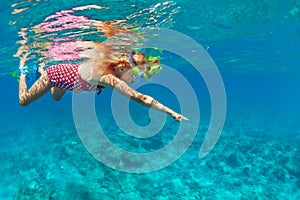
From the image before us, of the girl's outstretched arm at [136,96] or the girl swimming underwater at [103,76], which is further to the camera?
the girl swimming underwater at [103,76]

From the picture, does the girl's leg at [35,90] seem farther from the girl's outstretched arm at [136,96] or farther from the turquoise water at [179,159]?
the turquoise water at [179,159]

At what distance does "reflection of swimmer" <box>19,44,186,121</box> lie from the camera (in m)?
3.89

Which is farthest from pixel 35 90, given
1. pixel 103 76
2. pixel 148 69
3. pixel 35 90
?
pixel 148 69

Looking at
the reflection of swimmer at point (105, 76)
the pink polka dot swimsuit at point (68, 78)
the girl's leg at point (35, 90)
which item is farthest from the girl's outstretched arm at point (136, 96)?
the girl's leg at point (35, 90)

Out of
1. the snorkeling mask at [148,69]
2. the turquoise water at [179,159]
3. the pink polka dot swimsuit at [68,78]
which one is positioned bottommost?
the turquoise water at [179,159]

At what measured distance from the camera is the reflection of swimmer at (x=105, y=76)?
3.89 meters

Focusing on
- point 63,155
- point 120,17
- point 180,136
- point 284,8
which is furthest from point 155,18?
point 180,136

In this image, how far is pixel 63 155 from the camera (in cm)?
1614

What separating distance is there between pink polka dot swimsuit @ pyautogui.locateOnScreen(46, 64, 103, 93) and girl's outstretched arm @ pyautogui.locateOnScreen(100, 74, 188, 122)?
1.22 m

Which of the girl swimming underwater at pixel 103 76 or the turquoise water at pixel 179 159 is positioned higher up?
the girl swimming underwater at pixel 103 76

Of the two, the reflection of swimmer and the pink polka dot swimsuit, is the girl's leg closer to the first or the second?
the reflection of swimmer

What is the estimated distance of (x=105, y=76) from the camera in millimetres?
4438

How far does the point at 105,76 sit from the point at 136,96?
1.02m

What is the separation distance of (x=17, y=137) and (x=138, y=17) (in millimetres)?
20164
